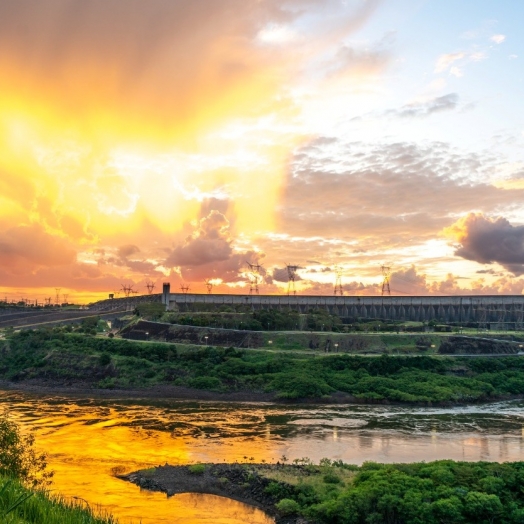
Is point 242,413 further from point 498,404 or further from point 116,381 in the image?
point 498,404

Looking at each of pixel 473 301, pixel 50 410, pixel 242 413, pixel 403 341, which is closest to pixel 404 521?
pixel 242 413

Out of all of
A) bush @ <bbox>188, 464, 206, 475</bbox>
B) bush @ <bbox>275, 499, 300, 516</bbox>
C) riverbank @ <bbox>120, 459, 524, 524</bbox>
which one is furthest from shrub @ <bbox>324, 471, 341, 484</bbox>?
bush @ <bbox>188, 464, 206, 475</bbox>

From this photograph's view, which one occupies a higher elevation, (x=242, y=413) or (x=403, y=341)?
(x=403, y=341)

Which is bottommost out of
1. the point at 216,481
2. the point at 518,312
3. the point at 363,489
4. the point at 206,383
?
the point at 216,481

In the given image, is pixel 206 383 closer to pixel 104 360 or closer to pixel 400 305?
pixel 104 360

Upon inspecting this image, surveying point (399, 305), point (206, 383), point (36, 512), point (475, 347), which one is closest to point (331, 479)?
point (36, 512)

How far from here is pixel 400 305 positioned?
17150 centimetres

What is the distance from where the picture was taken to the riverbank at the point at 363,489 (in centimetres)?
3119

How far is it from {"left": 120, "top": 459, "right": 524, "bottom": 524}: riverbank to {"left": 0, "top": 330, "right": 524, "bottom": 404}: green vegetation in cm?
4166

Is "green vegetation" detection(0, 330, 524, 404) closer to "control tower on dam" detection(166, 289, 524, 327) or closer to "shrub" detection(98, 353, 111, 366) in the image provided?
"shrub" detection(98, 353, 111, 366)

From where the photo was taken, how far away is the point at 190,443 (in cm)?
5572

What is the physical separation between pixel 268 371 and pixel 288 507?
57.9 metres

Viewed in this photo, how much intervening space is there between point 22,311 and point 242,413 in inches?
5169

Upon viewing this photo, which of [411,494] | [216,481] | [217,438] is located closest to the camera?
[411,494]
